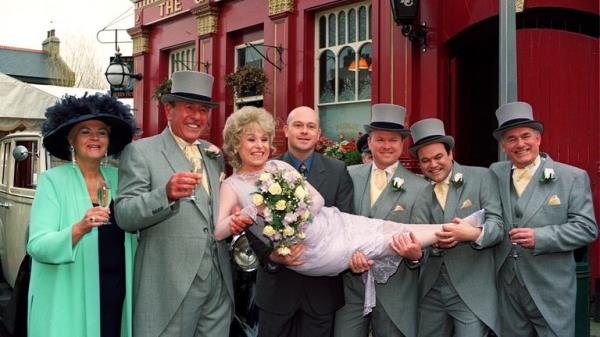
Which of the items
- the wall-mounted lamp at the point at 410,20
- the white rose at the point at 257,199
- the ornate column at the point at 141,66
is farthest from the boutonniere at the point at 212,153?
the ornate column at the point at 141,66

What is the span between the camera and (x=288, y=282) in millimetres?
3643

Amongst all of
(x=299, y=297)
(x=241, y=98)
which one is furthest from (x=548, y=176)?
(x=241, y=98)

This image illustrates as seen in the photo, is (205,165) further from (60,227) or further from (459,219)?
(459,219)

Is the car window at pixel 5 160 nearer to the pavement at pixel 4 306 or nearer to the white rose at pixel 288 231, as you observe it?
the pavement at pixel 4 306

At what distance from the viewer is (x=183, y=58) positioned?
47.3 ft

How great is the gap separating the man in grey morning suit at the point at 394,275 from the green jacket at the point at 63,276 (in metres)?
1.41

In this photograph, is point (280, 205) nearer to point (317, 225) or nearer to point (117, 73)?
point (317, 225)

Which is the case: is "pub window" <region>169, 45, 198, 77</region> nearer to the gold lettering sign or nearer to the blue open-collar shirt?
the gold lettering sign

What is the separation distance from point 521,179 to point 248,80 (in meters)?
8.14

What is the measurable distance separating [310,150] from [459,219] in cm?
104

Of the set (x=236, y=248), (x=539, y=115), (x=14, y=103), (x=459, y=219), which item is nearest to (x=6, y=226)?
(x=14, y=103)

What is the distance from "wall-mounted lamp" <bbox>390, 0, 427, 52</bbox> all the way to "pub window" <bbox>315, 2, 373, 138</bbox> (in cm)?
118

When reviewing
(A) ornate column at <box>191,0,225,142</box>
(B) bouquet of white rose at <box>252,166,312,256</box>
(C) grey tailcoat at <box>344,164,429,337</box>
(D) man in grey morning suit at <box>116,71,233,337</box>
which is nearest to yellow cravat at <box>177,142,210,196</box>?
(D) man in grey morning suit at <box>116,71,233,337</box>

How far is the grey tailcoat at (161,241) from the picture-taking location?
329cm
